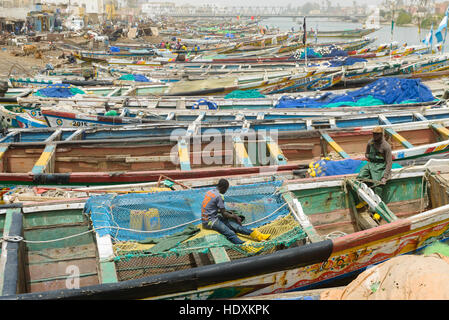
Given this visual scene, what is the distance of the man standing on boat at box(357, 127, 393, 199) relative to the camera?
664 centimetres

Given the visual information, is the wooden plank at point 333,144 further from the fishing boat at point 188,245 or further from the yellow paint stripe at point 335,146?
the fishing boat at point 188,245

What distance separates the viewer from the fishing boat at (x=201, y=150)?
8734mm

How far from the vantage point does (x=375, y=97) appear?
42.9 feet

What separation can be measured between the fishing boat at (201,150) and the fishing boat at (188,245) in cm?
211

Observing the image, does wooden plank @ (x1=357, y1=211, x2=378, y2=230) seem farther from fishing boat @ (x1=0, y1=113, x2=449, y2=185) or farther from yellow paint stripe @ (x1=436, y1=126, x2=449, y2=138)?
yellow paint stripe @ (x1=436, y1=126, x2=449, y2=138)

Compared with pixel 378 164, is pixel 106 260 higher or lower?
lower

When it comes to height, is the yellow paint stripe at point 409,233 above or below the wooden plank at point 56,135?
below

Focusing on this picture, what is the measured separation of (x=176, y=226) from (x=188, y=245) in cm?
53

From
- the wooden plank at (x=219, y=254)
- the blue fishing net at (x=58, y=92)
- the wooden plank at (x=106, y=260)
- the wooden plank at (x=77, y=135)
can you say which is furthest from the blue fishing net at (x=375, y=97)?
the wooden plank at (x=106, y=260)

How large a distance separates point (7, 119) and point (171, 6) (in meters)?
196

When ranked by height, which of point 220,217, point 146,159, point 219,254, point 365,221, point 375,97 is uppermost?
point 375,97

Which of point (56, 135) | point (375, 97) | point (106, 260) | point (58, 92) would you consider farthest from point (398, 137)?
point (58, 92)

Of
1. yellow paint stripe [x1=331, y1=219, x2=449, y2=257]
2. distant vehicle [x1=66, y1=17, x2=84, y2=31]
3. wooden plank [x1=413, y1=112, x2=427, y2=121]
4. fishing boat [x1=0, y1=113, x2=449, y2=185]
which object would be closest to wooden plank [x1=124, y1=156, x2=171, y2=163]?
fishing boat [x1=0, y1=113, x2=449, y2=185]

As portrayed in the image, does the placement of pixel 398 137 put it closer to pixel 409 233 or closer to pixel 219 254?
pixel 409 233
